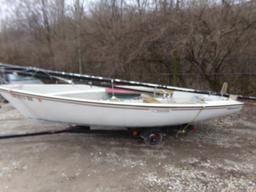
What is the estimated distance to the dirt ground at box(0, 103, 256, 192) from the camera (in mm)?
1884

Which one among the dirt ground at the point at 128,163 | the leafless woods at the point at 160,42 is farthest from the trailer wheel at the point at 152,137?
the leafless woods at the point at 160,42

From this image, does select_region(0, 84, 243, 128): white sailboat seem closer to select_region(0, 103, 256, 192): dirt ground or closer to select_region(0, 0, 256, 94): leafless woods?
select_region(0, 103, 256, 192): dirt ground

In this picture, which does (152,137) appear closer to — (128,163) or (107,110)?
(128,163)

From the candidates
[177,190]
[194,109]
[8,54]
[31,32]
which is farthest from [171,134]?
[31,32]

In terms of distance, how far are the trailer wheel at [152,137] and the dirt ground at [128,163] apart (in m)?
0.09

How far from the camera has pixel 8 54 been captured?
Result: 8469 millimetres

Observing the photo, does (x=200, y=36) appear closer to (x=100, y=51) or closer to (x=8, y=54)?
(x=100, y=51)

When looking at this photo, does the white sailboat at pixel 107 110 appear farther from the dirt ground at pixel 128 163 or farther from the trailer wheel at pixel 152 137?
the dirt ground at pixel 128 163

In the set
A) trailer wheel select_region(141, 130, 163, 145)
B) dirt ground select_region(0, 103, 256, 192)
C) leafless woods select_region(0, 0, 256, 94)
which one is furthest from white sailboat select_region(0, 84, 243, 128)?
leafless woods select_region(0, 0, 256, 94)

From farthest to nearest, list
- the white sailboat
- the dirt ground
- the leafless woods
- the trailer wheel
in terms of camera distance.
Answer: the leafless woods, the trailer wheel, the white sailboat, the dirt ground

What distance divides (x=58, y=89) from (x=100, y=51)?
3288 millimetres

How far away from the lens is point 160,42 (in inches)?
203

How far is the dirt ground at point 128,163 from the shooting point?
188 centimetres

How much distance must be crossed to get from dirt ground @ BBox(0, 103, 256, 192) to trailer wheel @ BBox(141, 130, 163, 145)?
89 mm
